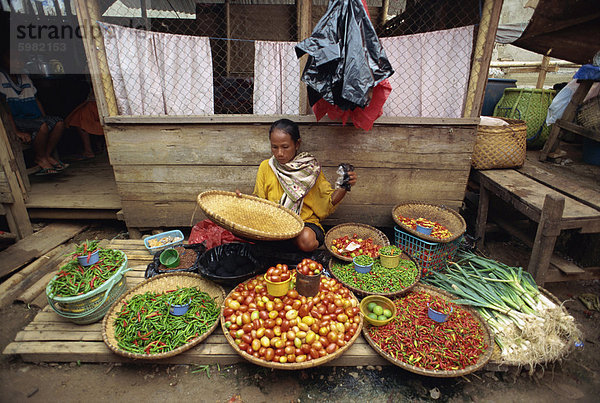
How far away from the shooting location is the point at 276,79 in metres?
3.21

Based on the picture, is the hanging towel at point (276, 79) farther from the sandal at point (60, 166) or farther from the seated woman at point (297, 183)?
the sandal at point (60, 166)

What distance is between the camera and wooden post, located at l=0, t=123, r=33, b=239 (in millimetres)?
3553

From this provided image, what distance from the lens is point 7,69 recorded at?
453cm

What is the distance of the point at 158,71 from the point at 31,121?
11.6ft

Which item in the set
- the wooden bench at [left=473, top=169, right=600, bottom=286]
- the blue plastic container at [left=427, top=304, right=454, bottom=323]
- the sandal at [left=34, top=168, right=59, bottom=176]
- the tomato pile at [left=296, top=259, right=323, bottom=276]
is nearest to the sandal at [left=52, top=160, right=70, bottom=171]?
the sandal at [left=34, top=168, right=59, bottom=176]

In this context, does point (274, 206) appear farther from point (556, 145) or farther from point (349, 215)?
point (556, 145)

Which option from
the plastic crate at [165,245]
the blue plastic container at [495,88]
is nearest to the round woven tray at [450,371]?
the plastic crate at [165,245]

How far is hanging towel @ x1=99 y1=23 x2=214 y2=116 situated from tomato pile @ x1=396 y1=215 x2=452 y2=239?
2445 millimetres

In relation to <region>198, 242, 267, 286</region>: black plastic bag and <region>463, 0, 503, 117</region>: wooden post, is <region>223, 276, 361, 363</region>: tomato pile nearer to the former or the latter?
<region>198, 242, 267, 286</region>: black plastic bag

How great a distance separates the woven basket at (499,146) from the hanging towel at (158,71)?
318 cm

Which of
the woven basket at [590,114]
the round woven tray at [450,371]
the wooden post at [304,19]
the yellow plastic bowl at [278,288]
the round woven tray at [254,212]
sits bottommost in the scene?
the round woven tray at [450,371]

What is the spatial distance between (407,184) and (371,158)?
551 mm

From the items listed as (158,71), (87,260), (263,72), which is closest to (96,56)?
(158,71)

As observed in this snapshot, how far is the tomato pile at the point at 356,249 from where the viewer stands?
3031mm
